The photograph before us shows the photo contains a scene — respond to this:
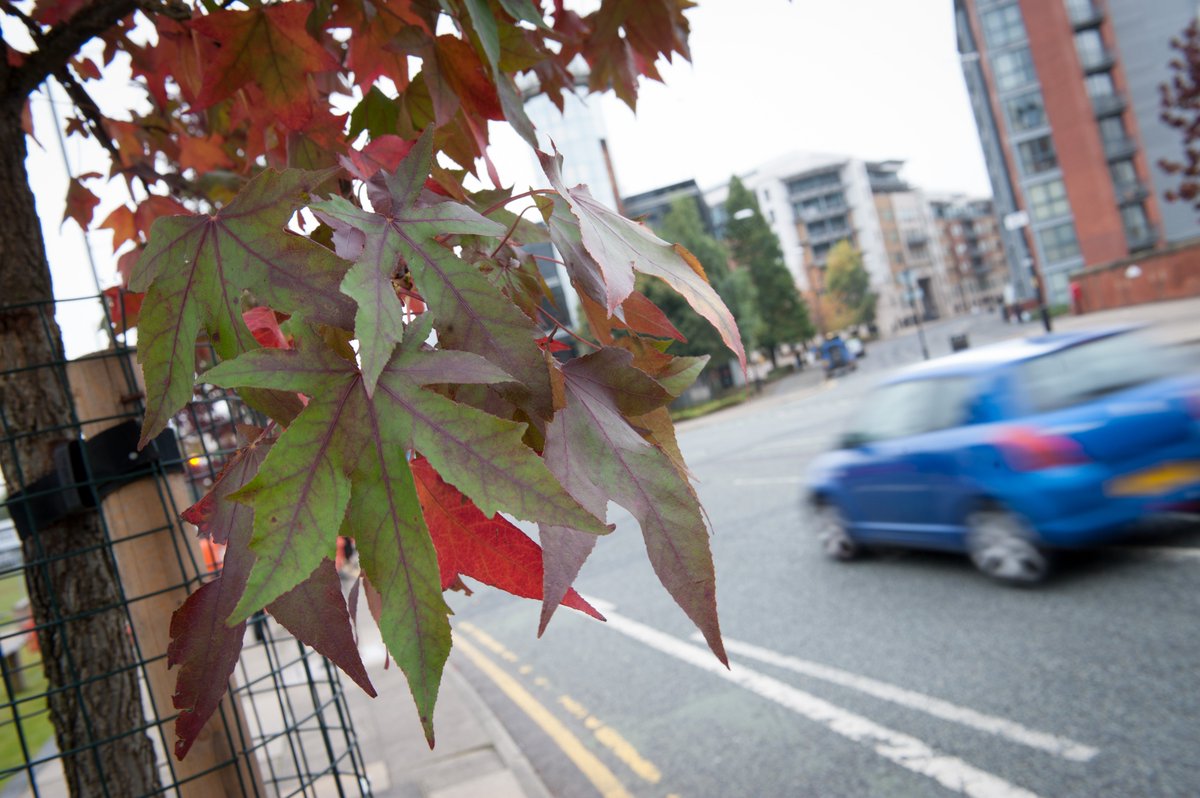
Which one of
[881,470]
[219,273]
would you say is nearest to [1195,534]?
[881,470]

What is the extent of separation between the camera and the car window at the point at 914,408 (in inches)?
222

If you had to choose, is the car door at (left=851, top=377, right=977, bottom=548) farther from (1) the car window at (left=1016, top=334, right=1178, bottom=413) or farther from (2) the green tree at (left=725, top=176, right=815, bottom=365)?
A: (2) the green tree at (left=725, top=176, right=815, bottom=365)

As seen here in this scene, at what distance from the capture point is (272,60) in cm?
112

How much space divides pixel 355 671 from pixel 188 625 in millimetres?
154

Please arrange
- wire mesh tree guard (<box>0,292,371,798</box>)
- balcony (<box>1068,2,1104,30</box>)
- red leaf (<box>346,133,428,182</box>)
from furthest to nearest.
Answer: balcony (<box>1068,2,1104,30</box>)
wire mesh tree guard (<box>0,292,371,798</box>)
red leaf (<box>346,133,428,182</box>)

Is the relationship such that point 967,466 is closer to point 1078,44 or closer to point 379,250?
point 379,250

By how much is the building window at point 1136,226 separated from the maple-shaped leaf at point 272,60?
49158 mm

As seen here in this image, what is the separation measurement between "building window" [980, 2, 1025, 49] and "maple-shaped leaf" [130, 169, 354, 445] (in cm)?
5377

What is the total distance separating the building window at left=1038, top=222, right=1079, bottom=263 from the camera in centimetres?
4419

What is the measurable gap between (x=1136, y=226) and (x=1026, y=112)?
9043 mm

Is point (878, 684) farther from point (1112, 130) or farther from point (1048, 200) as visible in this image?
point (1048, 200)

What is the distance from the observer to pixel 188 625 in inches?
26.7

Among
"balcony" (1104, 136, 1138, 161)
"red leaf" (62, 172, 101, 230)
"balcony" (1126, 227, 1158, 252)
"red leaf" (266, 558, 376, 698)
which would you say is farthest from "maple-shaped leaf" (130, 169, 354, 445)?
"balcony" (1104, 136, 1138, 161)

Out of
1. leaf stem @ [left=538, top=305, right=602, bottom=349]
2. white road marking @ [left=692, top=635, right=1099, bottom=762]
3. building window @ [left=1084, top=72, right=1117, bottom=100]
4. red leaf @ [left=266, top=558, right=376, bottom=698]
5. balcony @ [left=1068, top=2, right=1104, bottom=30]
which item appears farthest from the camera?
building window @ [left=1084, top=72, right=1117, bottom=100]
